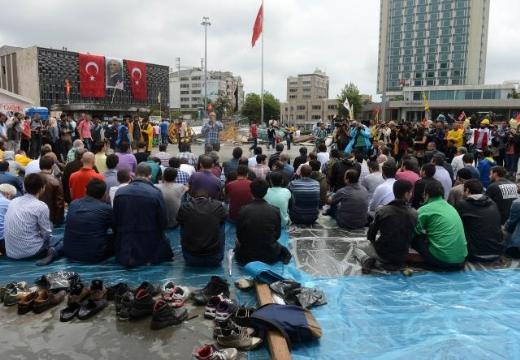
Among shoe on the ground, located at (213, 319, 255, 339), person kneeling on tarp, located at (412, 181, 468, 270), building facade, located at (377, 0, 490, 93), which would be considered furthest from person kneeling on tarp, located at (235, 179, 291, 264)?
building facade, located at (377, 0, 490, 93)

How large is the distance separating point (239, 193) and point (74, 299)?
3.20 meters

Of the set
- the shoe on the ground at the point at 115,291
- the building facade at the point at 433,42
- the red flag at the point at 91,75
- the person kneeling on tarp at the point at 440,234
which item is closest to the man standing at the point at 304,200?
the person kneeling on tarp at the point at 440,234

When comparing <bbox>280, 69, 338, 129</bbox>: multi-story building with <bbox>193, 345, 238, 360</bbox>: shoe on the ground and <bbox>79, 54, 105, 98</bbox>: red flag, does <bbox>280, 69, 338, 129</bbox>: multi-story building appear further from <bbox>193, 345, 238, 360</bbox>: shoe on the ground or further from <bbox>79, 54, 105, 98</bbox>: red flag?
<bbox>193, 345, 238, 360</bbox>: shoe on the ground

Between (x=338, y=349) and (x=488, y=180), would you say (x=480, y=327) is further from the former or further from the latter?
(x=488, y=180)

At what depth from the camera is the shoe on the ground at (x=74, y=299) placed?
→ 12.7 feet

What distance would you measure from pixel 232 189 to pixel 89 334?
139 inches

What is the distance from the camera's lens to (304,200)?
705cm

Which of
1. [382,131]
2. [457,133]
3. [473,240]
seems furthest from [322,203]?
[382,131]

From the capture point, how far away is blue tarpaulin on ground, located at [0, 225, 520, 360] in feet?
11.3

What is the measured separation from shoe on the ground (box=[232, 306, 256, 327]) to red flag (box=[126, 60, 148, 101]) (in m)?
83.4

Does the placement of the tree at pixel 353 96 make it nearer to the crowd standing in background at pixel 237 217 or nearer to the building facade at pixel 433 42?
the building facade at pixel 433 42

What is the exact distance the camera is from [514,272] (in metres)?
5.17

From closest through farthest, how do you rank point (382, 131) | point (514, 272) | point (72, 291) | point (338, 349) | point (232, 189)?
point (338, 349)
point (72, 291)
point (514, 272)
point (232, 189)
point (382, 131)

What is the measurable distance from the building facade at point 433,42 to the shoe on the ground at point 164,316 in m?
99.8
